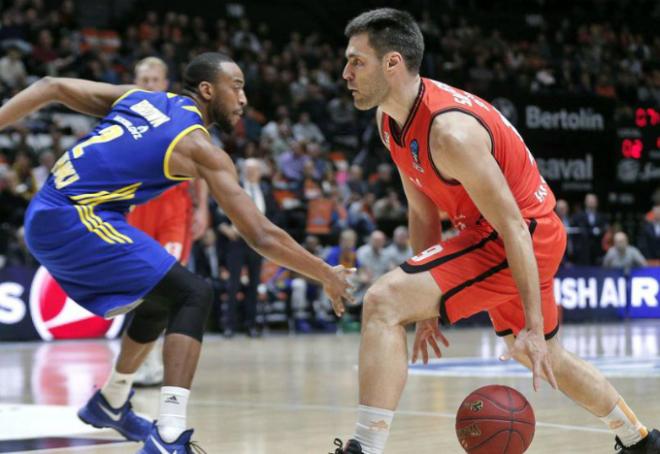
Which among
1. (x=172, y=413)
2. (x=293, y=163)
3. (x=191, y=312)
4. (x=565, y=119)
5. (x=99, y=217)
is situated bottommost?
(x=172, y=413)

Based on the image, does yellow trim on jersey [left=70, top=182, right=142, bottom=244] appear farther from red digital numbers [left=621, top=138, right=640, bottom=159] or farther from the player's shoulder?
red digital numbers [left=621, top=138, right=640, bottom=159]

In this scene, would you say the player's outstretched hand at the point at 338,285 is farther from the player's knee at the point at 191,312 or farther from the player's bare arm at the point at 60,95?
the player's bare arm at the point at 60,95

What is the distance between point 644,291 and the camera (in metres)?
16.6

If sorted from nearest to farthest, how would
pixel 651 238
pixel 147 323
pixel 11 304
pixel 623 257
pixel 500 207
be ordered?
pixel 500 207 → pixel 147 323 → pixel 11 304 → pixel 623 257 → pixel 651 238

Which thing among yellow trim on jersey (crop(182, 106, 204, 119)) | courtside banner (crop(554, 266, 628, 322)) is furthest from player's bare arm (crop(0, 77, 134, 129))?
courtside banner (crop(554, 266, 628, 322))

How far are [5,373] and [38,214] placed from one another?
14.9ft

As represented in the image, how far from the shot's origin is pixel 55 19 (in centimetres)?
1686

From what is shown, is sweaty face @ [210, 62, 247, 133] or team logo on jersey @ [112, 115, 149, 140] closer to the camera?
team logo on jersey @ [112, 115, 149, 140]

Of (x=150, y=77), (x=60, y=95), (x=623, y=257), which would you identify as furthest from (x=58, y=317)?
(x=623, y=257)

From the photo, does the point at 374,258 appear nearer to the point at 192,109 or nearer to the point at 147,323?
the point at 147,323

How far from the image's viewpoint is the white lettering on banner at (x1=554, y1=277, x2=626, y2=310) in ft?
52.7

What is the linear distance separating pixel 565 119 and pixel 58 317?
29.2 ft

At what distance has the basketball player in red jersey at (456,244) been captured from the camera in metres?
3.91

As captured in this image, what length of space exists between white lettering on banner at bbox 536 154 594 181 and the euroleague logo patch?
7.95m
